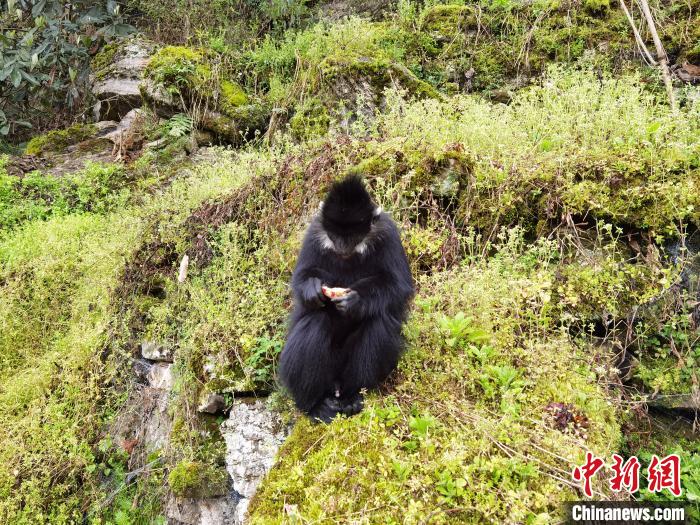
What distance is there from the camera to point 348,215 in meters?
2.89

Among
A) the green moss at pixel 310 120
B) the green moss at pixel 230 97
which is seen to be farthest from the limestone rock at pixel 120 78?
the green moss at pixel 310 120

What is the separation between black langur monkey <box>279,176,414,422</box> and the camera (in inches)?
114

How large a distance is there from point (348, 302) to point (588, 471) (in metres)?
1.60

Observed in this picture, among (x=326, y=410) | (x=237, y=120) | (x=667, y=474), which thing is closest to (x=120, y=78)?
(x=237, y=120)

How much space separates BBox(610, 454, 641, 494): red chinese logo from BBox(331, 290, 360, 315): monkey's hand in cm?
172

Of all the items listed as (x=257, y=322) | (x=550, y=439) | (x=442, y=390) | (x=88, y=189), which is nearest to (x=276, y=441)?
(x=257, y=322)

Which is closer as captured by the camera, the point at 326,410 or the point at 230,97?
the point at 326,410

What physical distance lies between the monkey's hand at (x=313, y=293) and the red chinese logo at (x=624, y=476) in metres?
1.94

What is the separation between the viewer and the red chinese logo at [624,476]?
2471 mm

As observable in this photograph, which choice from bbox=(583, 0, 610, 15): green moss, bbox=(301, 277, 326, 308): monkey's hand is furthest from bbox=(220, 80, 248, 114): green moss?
bbox=(301, 277, 326, 308): monkey's hand

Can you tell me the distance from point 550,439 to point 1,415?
5206mm

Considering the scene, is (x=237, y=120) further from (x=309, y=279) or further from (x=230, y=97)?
(x=309, y=279)

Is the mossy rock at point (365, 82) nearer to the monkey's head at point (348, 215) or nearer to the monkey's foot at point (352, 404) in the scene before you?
the monkey's head at point (348, 215)

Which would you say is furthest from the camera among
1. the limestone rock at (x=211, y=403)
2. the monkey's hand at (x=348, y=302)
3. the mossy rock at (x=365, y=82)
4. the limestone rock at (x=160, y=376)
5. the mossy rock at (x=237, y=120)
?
the mossy rock at (x=237, y=120)
